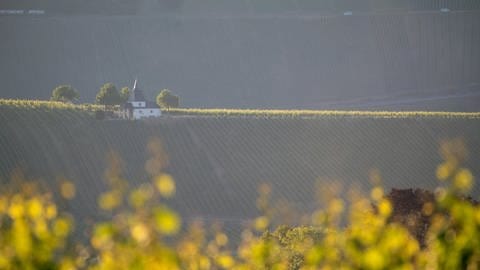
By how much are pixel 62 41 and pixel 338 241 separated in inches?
3728

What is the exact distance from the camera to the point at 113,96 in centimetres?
6291

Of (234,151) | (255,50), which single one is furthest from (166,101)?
(255,50)

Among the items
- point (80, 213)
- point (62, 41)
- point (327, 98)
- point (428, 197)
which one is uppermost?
point (62, 41)

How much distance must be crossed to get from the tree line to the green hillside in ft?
6.73

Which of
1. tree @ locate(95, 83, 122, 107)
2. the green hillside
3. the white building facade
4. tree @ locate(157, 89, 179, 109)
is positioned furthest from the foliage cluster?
tree @ locate(157, 89, 179, 109)

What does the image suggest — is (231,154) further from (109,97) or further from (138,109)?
(109,97)

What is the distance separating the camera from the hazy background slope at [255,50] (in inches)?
3841

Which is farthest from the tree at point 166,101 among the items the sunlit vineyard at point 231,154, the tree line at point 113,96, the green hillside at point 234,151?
the sunlit vineyard at point 231,154

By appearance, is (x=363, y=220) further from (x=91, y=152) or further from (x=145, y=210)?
(x=91, y=152)

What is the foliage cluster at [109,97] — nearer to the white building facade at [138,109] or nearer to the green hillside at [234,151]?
the white building facade at [138,109]

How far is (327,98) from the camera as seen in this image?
96812 millimetres

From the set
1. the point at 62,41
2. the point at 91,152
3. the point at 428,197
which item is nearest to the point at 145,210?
the point at 428,197

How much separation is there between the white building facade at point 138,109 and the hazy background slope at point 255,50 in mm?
32424

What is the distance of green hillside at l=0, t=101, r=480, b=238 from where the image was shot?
5303 centimetres
